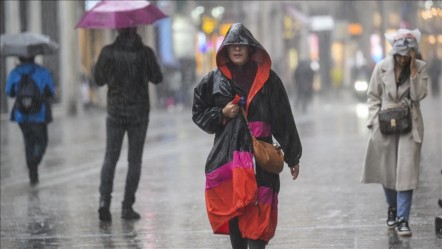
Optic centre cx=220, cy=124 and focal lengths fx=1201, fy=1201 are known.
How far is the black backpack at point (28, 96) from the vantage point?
1523 centimetres

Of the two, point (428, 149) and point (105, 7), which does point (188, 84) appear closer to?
point (428, 149)

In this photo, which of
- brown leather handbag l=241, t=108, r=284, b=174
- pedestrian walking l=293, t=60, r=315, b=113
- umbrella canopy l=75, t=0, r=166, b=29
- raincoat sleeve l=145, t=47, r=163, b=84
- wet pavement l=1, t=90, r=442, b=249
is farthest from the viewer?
pedestrian walking l=293, t=60, r=315, b=113

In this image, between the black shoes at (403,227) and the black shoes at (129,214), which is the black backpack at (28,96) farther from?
the black shoes at (403,227)

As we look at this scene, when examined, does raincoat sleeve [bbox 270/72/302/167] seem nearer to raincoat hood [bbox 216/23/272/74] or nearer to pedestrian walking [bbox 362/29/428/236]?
raincoat hood [bbox 216/23/272/74]

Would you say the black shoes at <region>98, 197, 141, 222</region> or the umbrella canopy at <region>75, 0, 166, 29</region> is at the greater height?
the umbrella canopy at <region>75, 0, 166, 29</region>

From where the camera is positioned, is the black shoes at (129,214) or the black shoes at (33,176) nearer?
the black shoes at (129,214)

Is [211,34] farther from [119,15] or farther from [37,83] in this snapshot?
[119,15]

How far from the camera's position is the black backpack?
50.0ft

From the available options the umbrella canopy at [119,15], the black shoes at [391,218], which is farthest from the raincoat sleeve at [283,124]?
the umbrella canopy at [119,15]

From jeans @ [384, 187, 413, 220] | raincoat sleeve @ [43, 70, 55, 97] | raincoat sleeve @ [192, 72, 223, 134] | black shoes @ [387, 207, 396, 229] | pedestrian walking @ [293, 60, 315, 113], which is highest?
raincoat sleeve @ [192, 72, 223, 134]

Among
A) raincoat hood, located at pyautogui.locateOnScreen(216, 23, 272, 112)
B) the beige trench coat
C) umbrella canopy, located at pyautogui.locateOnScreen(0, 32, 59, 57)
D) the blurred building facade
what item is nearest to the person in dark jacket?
the blurred building facade

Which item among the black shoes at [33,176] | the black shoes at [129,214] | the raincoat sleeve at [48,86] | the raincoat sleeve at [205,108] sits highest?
the raincoat sleeve at [205,108]

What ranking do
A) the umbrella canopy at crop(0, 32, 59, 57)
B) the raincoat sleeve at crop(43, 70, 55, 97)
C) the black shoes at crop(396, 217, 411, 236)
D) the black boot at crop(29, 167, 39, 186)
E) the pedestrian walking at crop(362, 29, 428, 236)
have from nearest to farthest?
the black shoes at crop(396, 217, 411, 236), the pedestrian walking at crop(362, 29, 428, 236), the raincoat sleeve at crop(43, 70, 55, 97), the black boot at crop(29, 167, 39, 186), the umbrella canopy at crop(0, 32, 59, 57)

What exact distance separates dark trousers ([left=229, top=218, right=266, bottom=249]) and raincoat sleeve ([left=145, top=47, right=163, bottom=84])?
13.3ft
